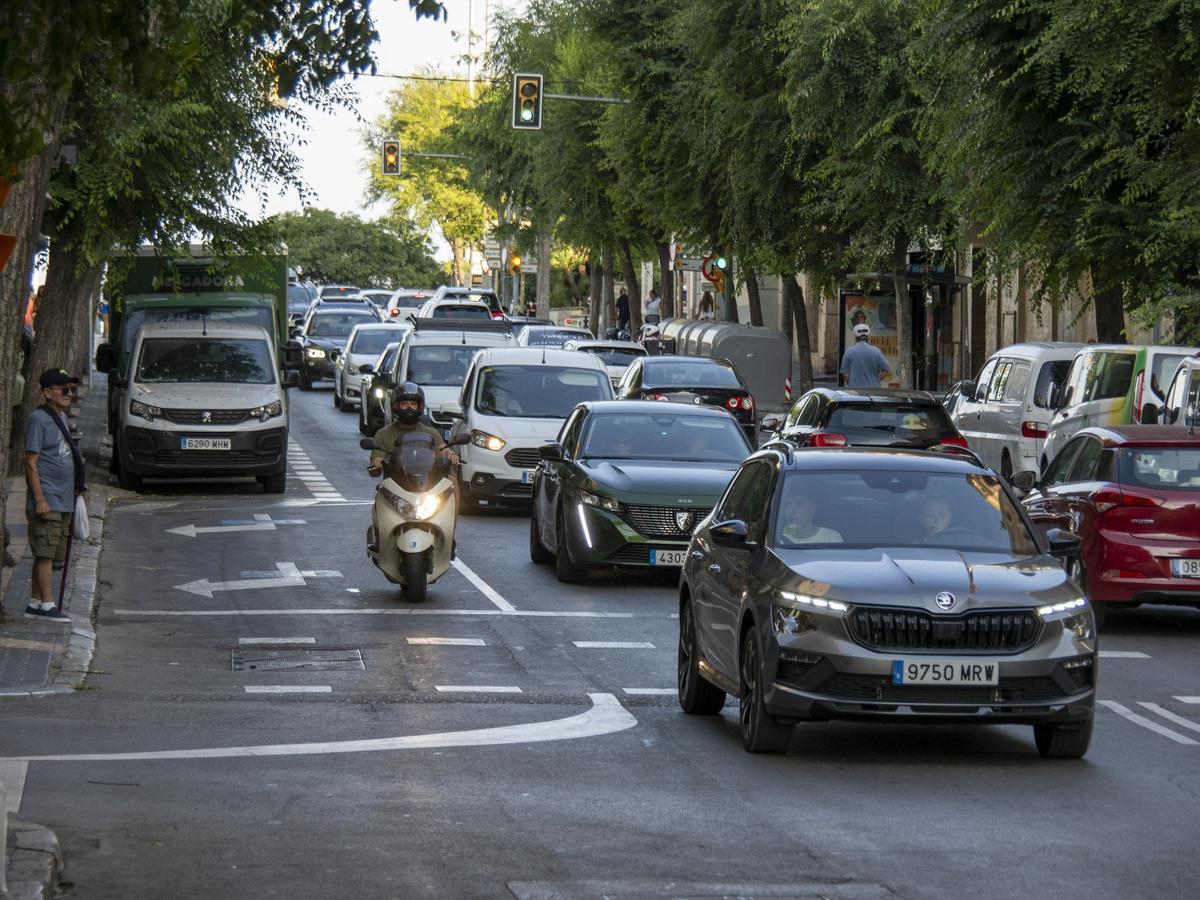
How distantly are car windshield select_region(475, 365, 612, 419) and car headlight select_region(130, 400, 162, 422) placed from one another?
409cm

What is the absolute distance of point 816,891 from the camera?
25.1 ft

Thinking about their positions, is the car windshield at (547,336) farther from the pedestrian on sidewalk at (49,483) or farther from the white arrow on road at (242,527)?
the pedestrian on sidewalk at (49,483)

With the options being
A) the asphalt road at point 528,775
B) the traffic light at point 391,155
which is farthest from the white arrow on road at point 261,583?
the traffic light at point 391,155

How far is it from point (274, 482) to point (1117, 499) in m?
14.0

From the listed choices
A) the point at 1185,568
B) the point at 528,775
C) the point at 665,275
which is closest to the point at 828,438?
the point at 1185,568

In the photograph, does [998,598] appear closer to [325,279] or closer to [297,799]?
[297,799]

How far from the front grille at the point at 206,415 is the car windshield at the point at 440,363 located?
16.6 feet

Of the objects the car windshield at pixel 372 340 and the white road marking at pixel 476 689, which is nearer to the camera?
the white road marking at pixel 476 689

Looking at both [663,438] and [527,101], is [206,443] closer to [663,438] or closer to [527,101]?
[663,438]

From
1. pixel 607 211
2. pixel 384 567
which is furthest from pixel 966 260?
pixel 384 567

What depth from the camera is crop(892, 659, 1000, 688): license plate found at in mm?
10125

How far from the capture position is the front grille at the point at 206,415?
26953 mm

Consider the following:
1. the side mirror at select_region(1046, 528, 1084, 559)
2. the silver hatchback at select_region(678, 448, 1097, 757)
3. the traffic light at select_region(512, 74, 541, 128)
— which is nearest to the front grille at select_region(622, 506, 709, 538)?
the silver hatchback at select_region(678, 448, 1097, 757)

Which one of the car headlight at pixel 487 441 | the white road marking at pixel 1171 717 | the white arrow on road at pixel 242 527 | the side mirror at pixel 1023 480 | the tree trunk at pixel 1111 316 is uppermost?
the tree trunk at pixel 1111 316
